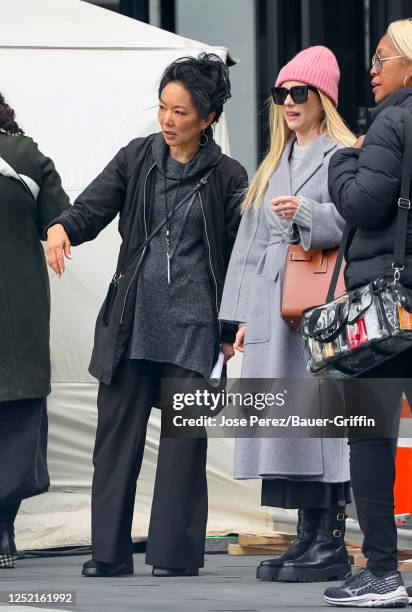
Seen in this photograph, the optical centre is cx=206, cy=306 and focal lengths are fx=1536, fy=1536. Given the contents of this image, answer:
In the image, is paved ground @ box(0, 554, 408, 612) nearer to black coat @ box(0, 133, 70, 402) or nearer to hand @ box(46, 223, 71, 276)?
black coat @ box(0, 133, 70, 402)

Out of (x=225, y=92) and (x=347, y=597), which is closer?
(x=347, y=597)

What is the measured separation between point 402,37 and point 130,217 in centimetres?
130

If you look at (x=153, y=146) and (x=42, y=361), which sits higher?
(x=153, y=146)

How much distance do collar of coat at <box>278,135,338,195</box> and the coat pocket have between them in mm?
320

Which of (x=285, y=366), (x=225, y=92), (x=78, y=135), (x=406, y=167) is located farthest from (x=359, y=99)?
(x=406, y=167)

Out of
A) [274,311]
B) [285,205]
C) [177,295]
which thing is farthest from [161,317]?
[285,205]

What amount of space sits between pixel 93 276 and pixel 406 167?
249 centimetres

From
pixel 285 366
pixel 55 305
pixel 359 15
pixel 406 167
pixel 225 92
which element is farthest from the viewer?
pixel 359 15

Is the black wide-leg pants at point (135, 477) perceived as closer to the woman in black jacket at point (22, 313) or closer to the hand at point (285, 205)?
the woman in black jacket at point (22, 313)

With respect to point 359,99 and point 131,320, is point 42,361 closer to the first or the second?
point 131,320

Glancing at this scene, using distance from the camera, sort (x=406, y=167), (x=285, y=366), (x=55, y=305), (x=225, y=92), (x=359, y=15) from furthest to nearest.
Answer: (x=359, y=15), (x=55, y=305), (x=225, y=92), (x=285, y=366), (x=406, y=167)

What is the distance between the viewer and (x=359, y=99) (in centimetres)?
881

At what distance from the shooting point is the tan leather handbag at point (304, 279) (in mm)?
4863

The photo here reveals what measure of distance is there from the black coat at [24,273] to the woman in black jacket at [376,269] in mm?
1643
